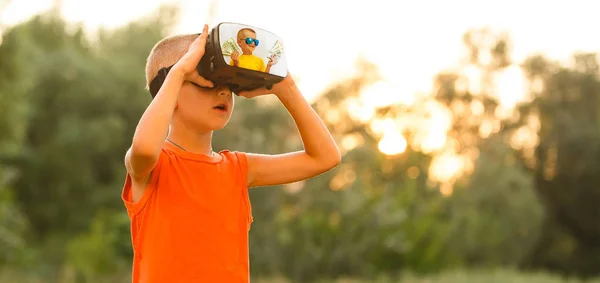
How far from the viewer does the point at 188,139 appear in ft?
8.39

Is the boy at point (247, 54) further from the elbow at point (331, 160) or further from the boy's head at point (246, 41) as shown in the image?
the elbow at point (331, 160)

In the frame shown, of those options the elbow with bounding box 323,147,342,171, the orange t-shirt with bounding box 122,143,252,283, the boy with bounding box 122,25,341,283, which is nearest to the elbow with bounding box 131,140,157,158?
the boy with bounding box 122,25,341,283

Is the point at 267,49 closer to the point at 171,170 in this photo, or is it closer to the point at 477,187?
the point at 171,170

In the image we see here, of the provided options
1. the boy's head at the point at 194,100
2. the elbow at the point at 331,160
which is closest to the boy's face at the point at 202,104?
the boy's head at the point at 194,100

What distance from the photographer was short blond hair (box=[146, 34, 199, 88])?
8.34ft

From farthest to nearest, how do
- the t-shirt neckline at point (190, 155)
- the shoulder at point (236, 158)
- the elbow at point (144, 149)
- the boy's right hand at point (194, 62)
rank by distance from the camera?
the shoulder at point (236, 158)
the t-shirt neckline at point (190, 155)
the boy's right hand at point (194, 62)
the elbow at point (144, 149)

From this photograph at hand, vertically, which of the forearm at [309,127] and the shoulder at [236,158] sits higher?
the forearm at [309,127]

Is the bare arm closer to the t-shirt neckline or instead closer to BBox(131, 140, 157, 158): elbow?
the t-shirt neckline

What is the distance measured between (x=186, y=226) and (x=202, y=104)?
369mm

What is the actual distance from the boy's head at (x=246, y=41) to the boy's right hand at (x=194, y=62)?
11 centimetres

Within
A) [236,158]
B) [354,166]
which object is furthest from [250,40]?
[354,166]

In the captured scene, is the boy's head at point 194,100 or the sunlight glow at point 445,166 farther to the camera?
the sunlight glow at point 445,166

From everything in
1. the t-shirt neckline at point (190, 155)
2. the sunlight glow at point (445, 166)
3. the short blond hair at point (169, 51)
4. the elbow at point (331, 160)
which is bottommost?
the sunlight glow at point (445, 166)

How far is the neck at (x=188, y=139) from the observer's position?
2.56 meters
